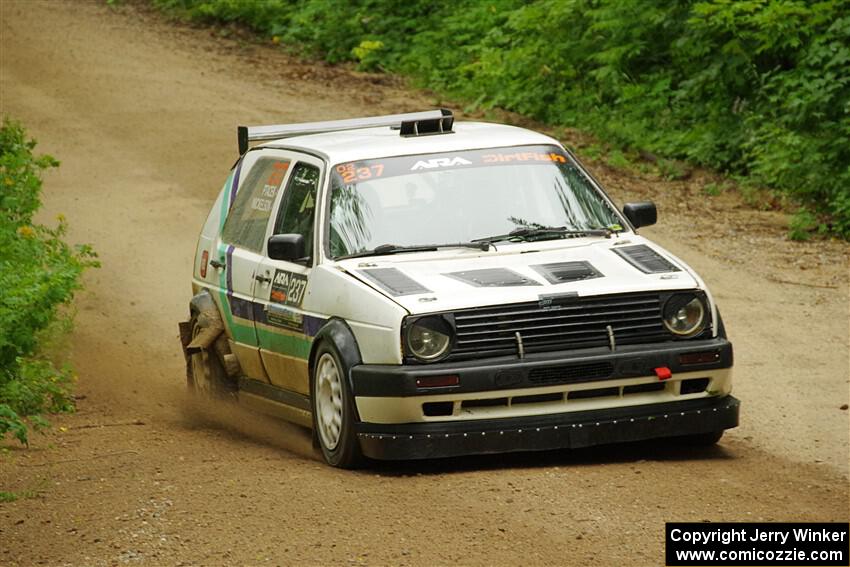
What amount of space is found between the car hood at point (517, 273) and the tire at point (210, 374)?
7.01 ft

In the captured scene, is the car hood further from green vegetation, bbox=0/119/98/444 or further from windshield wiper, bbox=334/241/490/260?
green vegetation, bbox=0/119/98/444

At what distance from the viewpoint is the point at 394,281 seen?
7633 mm

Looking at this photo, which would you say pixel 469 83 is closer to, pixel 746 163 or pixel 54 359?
pixel 746 163

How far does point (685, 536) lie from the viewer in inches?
233

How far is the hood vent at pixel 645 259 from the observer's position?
783cm

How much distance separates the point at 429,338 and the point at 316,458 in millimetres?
1275

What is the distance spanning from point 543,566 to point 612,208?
359 cm

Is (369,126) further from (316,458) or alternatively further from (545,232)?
(316,458)

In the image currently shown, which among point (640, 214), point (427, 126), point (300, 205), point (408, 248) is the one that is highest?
point (427, 126)

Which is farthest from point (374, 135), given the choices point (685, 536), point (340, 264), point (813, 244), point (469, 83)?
point (469, 83)

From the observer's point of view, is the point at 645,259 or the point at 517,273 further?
the point at 645,259

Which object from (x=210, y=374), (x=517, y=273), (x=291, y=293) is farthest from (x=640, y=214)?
(x=210, y=374)

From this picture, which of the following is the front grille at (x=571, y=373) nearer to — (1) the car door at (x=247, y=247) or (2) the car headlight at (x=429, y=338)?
(2) the car headlight at (x=429, y=338)

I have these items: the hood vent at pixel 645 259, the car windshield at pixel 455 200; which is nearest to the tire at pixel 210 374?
the car windshield at pixel 455 200
